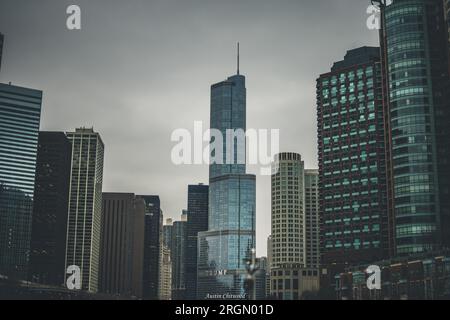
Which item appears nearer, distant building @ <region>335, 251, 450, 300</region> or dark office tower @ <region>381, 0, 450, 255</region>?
distant building @ <region>335, 251, 450, 300</region>

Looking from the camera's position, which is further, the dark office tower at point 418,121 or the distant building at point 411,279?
the dark office tower at point 418,121

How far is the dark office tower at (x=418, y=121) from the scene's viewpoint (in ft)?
524

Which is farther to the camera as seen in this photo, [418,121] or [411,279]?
[418,121]

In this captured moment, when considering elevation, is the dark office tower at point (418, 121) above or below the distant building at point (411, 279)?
above

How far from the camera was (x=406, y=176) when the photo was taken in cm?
16425

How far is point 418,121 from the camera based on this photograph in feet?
541

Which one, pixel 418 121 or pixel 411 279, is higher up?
pixel 418 121

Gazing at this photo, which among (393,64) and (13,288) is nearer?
(393,64)

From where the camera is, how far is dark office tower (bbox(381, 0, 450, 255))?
160m
